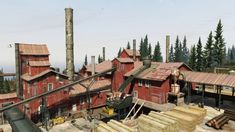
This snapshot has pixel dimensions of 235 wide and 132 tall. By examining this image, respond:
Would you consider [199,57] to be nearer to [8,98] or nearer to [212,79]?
[212,79]

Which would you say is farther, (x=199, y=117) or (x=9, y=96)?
(x=9, y=96)

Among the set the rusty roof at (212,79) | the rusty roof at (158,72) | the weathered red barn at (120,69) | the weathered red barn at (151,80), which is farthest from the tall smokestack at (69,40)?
the rusty roof at (212,79)

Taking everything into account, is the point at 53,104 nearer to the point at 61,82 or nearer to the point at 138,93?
the point at 61,82

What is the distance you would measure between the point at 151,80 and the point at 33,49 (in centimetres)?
2298

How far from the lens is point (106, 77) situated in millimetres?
45406

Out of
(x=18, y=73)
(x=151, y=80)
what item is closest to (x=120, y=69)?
(x=151, y=80)

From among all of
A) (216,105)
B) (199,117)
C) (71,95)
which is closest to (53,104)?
(71,95)

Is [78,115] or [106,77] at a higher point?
[106,77]

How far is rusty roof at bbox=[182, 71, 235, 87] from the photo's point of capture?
26.9 m

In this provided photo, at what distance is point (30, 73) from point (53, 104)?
6365 millimetres

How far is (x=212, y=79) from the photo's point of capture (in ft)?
94.2

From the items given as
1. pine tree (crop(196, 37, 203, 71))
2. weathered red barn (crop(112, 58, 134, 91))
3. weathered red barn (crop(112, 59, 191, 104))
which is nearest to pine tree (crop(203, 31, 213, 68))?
pine tree (crop(196, 37, 203, 71))

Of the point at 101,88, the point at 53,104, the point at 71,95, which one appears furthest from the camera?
the point at 101,88

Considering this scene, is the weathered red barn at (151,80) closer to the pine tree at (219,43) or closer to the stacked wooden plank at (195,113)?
the stacked wooden plank at (195,113)
